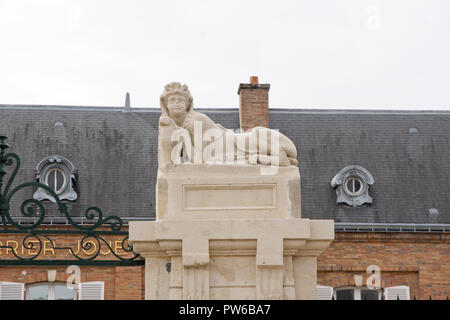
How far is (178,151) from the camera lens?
29.1 ft

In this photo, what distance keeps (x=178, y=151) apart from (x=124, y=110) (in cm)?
1852

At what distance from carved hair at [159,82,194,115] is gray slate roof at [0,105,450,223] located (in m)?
14.6

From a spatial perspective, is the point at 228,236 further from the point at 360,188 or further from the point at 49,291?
the point at 360,188

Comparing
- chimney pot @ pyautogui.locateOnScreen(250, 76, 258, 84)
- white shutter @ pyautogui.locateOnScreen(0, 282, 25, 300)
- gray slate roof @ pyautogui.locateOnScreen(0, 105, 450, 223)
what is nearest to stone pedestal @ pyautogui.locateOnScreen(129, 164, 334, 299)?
white shutter @ pyautogui.locateOnScreen(0, 282, 25, 300)

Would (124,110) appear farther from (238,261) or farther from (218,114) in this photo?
(238,261)

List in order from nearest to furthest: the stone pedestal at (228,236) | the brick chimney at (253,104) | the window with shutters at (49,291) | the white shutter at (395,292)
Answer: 1. the stone pedestal at (228,236)
2. the window with shutters at (49,291)
3. the white shutter at (395,292)
4. the brick chimney at (253,104)

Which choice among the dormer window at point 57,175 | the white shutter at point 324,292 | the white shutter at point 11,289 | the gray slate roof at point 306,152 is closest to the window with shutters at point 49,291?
the white shutter at point 11,289

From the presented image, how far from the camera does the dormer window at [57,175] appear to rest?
2388 cm

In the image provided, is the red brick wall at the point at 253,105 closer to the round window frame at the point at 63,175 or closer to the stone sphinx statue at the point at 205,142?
the round window frame at the point at 63,175

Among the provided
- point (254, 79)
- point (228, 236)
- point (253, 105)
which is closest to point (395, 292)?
point (253, 105)

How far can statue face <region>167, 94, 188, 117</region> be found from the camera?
9039 millimetres

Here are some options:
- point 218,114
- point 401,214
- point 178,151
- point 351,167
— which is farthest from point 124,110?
point 178,151

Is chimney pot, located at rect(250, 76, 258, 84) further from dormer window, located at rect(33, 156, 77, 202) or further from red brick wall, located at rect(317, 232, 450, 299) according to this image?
dormer window, located at rect(33, 156, 77, 202)

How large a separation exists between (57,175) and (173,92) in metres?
15.7
